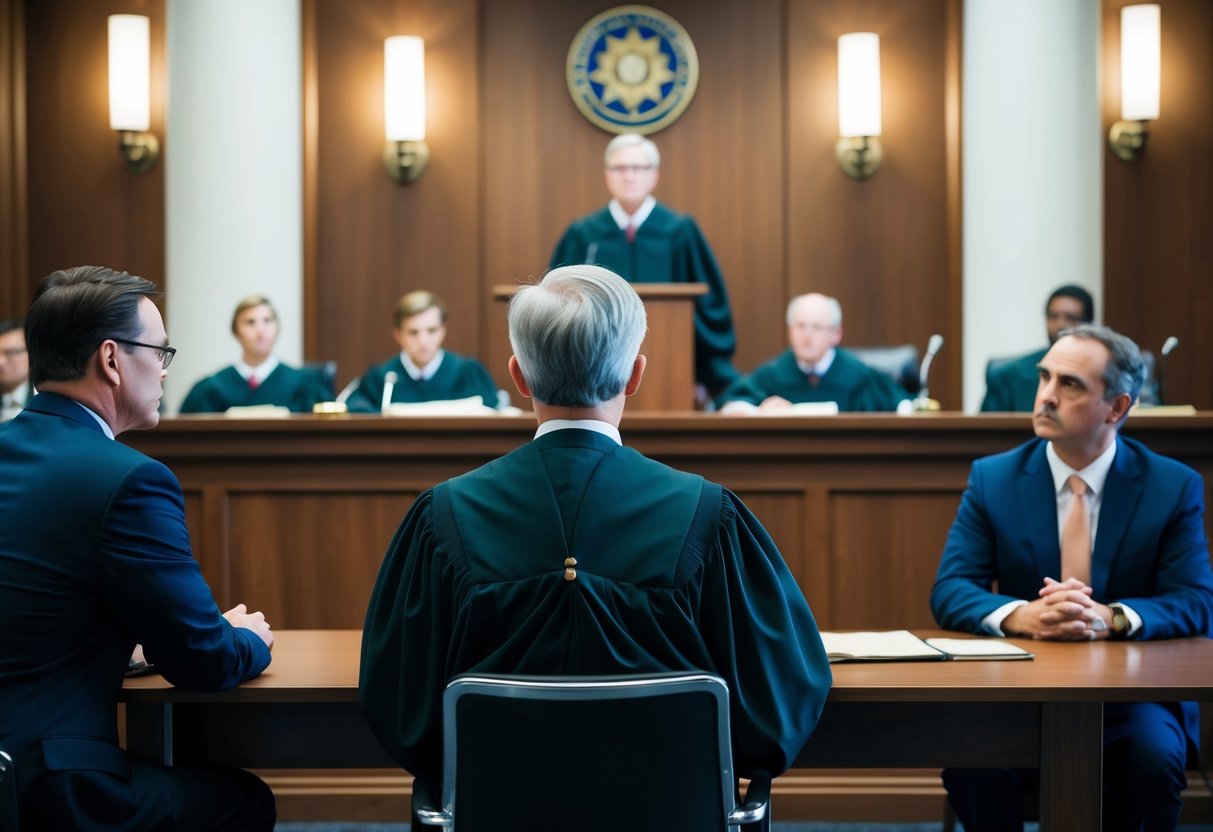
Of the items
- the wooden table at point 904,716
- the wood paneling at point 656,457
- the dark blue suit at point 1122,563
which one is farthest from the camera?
the wood paneling at point 656,457

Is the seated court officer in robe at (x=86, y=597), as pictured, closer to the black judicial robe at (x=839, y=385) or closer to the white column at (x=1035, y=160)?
the black judicial robe at (x=839, y=385)

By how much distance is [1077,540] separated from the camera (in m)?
2.77

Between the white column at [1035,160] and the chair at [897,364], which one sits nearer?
the chair at [897,364]

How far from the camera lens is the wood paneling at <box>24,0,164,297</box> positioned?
6930 millimetres

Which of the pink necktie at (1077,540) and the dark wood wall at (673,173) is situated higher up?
the dark wood wall at (673,173)

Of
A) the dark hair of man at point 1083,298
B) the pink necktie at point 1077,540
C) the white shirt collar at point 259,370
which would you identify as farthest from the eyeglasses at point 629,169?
the pink necktie at point 1077,540

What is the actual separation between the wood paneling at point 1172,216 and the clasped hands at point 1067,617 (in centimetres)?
469

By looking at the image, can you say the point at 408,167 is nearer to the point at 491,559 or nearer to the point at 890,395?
the point at 890,395

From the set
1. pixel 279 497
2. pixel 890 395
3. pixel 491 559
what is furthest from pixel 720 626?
pixel 890 395

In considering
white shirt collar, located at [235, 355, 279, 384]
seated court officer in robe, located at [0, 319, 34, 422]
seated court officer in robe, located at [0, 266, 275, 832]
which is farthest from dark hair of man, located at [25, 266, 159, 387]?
white shirt collar, located at [235, 355, 279, 384]

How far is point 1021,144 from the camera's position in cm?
642

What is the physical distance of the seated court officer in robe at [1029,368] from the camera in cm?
562

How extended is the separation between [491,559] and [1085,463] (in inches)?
62.8

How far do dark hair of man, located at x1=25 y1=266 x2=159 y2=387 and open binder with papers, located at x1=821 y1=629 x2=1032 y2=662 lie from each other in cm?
127
